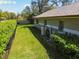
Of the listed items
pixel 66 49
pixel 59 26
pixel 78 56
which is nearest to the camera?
pixel 78 56

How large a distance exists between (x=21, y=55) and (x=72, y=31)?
397 centimetres

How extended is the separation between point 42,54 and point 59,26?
5.19 m

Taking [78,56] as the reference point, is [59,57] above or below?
below

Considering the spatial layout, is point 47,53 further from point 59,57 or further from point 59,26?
point 59,26

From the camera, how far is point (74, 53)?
23.0 ft

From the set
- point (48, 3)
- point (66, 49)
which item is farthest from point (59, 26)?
point (48, 3)

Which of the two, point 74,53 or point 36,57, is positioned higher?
point 74,53

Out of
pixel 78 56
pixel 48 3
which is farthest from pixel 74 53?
pixel 48 3

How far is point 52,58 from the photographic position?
30.8ft

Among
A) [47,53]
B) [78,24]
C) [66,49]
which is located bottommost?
[47,53]

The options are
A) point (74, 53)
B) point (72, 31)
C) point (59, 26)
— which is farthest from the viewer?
point (59, 26)

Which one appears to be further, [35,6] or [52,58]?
[35,6]

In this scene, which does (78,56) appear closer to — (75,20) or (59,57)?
(59,57)

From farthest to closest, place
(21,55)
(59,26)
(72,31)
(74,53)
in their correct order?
(59,26) < (72,31) < (21,55) < (74,53)
